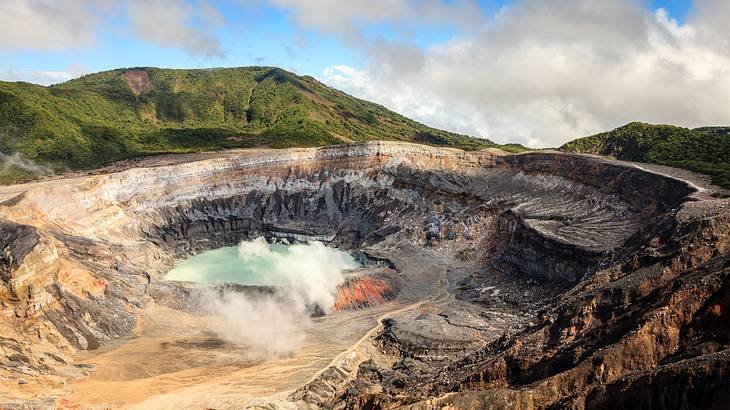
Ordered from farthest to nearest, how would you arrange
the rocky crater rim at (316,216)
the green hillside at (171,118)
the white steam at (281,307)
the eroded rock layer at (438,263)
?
1. the green hillside at (171,118)
2. the rocky crater rim at (316,216)
3. the white steam at (281,307)
4. the eroded rock layer at (438,263)

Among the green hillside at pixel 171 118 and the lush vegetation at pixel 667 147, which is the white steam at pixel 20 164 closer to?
the green hillside at pixel 171 118

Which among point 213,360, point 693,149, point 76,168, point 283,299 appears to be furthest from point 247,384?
point 76,168

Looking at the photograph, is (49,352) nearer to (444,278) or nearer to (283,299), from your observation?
(283,299)

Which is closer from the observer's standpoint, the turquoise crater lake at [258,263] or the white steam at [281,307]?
the white steam at [281,307]

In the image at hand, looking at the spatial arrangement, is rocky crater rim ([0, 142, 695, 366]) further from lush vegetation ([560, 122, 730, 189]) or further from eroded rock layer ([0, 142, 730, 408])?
lush vegetation ([560, 122, 730, 189])

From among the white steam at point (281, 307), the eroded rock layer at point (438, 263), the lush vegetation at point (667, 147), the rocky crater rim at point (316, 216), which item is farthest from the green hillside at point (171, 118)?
the white steam at point (281, 307)

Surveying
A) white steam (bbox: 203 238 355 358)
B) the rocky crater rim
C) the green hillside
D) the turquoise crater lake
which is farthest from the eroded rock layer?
the green hillside
